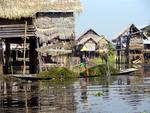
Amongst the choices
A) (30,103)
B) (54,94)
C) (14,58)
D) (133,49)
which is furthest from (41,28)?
(133,49)

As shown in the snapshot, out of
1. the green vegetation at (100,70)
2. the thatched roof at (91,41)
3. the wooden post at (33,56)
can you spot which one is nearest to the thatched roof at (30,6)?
the wooden post at (33,56)

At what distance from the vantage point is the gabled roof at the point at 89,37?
68.7m

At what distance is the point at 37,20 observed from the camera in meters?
36.5

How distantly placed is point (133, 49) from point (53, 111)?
50274 millimetres

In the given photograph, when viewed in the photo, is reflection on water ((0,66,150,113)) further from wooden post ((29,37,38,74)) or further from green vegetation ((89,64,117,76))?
wooden post ((29,37,38,74))

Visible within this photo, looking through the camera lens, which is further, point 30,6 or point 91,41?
point 91,41

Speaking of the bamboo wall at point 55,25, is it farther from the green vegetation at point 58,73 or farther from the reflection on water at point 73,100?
the reflection on water at point 73,100

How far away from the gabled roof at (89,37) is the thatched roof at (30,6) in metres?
32.5

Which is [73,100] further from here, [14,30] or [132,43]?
[132,43]

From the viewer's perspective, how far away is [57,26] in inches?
1446

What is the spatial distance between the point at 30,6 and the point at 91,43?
34748 millimetres

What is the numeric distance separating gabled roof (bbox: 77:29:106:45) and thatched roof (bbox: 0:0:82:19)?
1281 inches

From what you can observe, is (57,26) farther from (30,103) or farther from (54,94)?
(30,103)

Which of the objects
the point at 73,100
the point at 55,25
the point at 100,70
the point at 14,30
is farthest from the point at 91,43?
Answer: the point at 73,100
